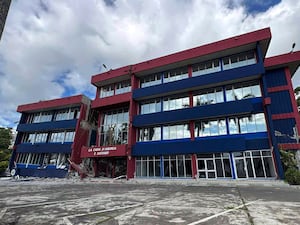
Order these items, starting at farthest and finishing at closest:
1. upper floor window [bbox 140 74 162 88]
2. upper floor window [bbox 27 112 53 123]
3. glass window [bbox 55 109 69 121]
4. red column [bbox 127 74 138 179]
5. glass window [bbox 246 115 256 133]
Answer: upper floor window [bbox 27 112 53 123] < glass window [bbox 55 109 69 121] < upper floor window [bbox 140 74 162 88] < red column [bbox 127 74 138 179] < glass window [bbox 246 115 256 133]

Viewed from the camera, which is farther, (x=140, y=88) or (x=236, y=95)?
(x=140, y=88)

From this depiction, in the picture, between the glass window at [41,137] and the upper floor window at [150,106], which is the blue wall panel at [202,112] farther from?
the glass window at [41,137]

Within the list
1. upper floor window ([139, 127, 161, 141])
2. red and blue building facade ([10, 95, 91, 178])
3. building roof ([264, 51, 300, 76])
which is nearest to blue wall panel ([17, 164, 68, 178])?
red and blue building facade ([10, 95, 91, 178])

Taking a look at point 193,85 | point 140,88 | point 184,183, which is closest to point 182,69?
point 193,85

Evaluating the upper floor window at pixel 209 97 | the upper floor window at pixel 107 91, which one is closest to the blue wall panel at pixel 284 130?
the upper floor window at pixel 209 97

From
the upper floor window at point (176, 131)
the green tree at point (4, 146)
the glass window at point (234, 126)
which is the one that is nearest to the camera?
the glass window at point (234, 126)

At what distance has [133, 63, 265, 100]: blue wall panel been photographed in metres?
18.1

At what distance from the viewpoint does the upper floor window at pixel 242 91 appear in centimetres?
1859

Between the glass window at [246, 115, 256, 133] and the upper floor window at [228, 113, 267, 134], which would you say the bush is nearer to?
the upper floor window at [228, 113, 267, 134]

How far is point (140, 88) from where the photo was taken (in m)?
24.0

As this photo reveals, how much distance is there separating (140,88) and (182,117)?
7186mm

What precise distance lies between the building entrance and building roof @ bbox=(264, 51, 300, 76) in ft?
67.3

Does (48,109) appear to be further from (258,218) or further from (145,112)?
(258,218)

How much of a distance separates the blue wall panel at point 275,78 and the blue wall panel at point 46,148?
27.1 meters
